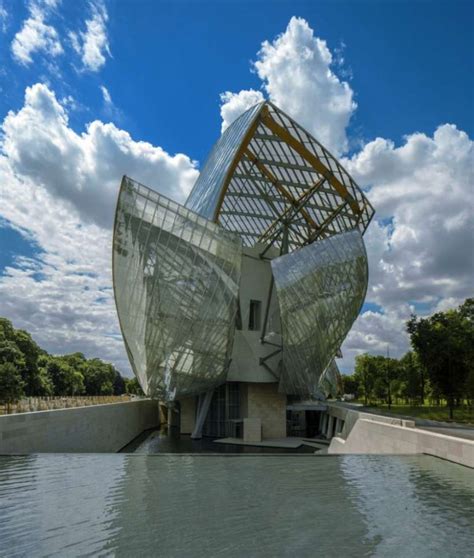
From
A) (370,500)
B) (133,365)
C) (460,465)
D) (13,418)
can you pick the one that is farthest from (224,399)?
(370,500)

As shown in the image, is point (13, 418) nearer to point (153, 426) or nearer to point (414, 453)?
point (414, 453)

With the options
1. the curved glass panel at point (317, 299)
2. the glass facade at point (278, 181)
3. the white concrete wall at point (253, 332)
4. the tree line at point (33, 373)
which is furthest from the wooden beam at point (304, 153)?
the tree line at point (33, 373)

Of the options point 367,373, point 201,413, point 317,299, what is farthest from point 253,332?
point 367,373

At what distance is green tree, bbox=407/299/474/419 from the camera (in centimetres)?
4509

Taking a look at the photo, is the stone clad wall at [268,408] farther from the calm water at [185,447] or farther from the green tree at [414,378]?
the green tree at [414,378]

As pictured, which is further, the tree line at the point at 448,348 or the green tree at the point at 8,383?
the tree line at the point at 448,348

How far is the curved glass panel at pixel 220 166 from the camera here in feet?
115

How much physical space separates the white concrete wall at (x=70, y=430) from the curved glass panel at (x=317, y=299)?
1285 cm

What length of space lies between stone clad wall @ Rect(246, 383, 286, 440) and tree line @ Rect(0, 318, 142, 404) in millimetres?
18164

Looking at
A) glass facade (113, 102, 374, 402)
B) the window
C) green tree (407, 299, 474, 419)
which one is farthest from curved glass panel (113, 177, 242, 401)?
green tree (407, 299, 474, 419)

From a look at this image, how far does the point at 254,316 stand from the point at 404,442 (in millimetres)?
24904

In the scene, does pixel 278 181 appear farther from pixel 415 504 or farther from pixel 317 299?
pixel 415 504

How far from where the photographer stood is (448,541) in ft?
22.5

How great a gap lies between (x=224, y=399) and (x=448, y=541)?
34078 mm
